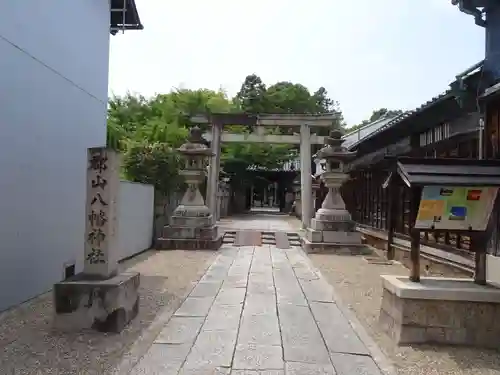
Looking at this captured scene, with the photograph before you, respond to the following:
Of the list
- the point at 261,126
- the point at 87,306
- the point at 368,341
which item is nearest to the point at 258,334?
the point at 368,341

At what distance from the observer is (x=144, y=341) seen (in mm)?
5312

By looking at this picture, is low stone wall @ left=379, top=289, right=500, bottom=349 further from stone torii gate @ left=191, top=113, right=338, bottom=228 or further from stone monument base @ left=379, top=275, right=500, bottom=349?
stone torii gate @ left=191, top=113, right=338, bottom=228

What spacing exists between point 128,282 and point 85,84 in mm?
5067

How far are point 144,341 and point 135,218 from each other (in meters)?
7.56

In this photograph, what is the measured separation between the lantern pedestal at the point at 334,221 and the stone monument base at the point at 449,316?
329 inches

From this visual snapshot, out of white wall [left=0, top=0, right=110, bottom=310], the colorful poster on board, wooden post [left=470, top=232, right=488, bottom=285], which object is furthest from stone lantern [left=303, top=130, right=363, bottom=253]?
the colorful poster on board

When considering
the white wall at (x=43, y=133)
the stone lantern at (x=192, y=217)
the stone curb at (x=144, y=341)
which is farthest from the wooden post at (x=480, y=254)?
the stone lantern at (x=192, y=217)

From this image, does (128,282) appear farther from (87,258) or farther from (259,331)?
(259,331)

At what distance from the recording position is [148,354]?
4.86 metres

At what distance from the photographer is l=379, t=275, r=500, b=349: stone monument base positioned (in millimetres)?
5211

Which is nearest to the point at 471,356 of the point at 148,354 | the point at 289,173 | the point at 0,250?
the point at 148,354

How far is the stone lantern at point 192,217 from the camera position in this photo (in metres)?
14.1

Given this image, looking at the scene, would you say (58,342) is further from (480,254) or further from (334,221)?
(334,221)

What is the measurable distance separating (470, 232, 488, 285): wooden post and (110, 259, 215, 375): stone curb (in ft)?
12.5
